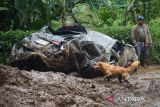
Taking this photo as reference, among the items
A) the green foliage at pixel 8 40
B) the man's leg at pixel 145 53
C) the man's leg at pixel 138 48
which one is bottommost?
the man's leg at pixel 145 53

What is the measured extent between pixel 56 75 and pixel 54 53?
5.64ft

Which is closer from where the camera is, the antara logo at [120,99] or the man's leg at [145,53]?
the antara logo at [120,99]

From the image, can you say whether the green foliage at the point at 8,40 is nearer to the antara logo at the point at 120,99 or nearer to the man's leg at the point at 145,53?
the man's leg at the point at 145,53

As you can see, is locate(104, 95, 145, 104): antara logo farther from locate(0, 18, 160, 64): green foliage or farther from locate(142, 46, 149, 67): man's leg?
locate(142, 46, 149, 67): man's leg

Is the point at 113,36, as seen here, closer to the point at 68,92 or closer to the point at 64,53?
the point at 64,53

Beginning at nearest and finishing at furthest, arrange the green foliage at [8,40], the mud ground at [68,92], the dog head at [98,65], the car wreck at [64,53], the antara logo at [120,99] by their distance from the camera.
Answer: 1. the mud ground at [68,92]
2. the antara logo at [120,99]
3. the dog head at [98,65]
4. the car wreck at [64,53]
5. the green foliage at [8,40]

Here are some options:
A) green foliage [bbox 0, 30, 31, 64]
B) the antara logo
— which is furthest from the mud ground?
green foliage [bbox 0, 30, 31, 64]

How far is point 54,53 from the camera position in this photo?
48.4 feet

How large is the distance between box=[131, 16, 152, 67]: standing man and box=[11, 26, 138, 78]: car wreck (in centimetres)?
222

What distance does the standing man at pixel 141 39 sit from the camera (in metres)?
17.6

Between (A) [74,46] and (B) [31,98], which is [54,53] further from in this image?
(B) [31,98]

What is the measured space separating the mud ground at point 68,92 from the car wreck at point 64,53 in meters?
1.20

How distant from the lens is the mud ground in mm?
9984

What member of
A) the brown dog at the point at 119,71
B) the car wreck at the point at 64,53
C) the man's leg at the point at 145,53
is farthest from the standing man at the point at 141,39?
the brown dog at the point at 119,71
